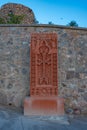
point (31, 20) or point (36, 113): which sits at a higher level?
point (31, 20)

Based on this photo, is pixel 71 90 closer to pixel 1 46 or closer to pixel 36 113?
pixel 36 113

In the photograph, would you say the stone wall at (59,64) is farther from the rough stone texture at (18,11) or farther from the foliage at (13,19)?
the rough stone texture at (18,11)

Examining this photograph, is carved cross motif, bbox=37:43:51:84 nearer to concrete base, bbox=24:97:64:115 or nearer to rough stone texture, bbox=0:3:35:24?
concrete base, bbox=24:97:64:115

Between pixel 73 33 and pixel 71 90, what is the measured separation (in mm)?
1543

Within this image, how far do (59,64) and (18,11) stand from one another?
6.22 meters

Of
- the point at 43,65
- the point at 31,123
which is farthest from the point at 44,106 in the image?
the point at 43,65

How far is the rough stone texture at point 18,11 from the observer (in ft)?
39.7

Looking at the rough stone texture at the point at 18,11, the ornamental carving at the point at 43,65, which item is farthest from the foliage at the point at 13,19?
the ornamental carving at the point at 43,65

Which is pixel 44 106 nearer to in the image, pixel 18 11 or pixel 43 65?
pixel 43 65

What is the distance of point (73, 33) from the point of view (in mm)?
7008

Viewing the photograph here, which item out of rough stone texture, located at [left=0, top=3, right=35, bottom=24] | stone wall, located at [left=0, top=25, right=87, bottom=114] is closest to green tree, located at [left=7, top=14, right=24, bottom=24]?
rough stone texture, located at [left=0, top=3, right=35, bottom=24]

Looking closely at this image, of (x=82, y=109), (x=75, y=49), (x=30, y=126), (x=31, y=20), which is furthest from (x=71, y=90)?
(x=31, y=20)

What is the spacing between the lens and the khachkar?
5945 millimetres

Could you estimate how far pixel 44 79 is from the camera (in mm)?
6098
